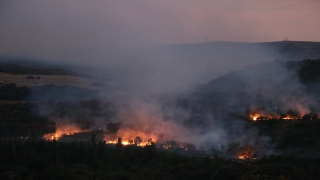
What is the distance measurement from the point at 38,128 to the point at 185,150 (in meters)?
10.1

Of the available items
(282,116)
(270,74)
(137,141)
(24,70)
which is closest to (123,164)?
(137,141)

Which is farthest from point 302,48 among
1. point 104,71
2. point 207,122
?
point 207,122

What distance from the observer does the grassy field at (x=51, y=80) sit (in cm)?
5494

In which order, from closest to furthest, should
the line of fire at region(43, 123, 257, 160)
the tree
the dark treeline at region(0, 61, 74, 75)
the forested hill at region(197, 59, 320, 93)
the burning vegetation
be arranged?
the line of fire at region(43, 123, 257, 160) → the tree → the burning vegetation → the forested hill at region(197, 59, 320, 93) → the dark treeline at region(0, 61, 74, 75)

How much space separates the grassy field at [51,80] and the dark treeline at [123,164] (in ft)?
100

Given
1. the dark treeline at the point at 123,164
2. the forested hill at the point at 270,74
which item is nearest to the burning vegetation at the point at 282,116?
the forested hill at the point at 270,74

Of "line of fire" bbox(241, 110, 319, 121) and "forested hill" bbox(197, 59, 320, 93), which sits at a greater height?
"forested hill" bbox(197, 59, 320, 93)

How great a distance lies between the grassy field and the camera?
54938mm

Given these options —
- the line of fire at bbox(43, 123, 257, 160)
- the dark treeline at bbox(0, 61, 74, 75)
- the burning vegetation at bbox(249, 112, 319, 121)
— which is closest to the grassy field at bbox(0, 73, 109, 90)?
the dark treeline at bbox(0, 61, 74, 75)

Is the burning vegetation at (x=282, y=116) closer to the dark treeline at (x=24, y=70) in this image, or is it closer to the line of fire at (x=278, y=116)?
the line of fire at (x=278, y=116)

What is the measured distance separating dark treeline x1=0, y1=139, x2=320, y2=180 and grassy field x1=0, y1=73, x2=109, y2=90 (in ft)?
100

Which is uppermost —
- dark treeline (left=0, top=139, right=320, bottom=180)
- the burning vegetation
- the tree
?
the burning vegetation

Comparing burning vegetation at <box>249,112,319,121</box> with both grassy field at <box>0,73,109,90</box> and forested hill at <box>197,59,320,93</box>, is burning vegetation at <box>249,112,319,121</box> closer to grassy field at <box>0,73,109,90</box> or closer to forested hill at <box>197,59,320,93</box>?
forested hill at <box>197,59,320,93</box>

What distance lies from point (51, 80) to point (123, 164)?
37870mm
